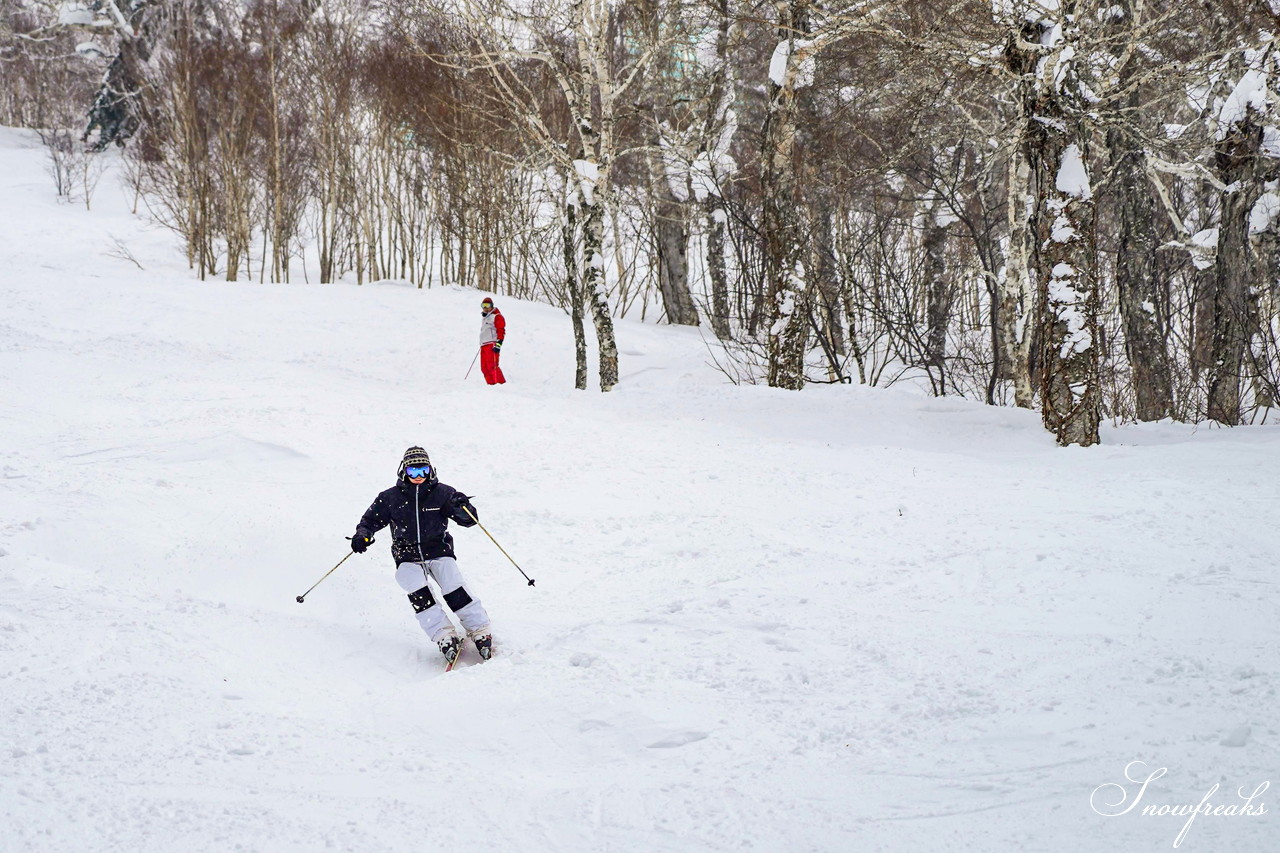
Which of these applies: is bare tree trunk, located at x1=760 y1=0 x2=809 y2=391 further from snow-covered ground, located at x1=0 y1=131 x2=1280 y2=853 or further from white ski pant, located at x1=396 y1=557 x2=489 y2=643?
white ski pant, located at x1=396 y1=557 x2=489 y2=643

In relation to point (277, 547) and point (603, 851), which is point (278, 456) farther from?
point (603, 851)

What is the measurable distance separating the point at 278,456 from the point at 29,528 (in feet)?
8.63

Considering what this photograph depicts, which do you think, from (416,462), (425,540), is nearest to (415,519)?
(425,540)

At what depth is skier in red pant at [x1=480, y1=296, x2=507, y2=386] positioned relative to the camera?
15055mm

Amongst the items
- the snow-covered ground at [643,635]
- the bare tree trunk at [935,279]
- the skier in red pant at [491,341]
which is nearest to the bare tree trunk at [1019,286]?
the bare tree trunk at [935,279]

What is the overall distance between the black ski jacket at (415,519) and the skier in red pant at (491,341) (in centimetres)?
926

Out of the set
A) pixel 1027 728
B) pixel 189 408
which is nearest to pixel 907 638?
pixel 1027 728

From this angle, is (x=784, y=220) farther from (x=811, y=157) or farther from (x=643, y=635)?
(x=643, y=635)

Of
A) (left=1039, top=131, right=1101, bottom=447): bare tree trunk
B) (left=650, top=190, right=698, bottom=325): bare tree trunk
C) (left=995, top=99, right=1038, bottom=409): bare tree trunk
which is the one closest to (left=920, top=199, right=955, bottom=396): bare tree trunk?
(left=995, top=99, right=1038, bottom=409): bare tree trunk

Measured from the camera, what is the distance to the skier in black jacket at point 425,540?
5605mm

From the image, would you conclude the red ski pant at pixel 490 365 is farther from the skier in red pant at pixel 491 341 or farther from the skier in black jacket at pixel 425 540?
the skier in black jacket at pixel 425 540

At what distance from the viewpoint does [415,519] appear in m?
5.87

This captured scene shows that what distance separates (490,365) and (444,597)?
391 inches

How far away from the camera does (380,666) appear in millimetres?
5438
